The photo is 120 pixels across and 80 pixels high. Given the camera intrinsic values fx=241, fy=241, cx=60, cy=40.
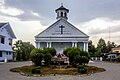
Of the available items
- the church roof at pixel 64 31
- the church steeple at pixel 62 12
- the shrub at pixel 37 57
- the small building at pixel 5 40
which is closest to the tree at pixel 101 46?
the church steeple at pixel 62 12

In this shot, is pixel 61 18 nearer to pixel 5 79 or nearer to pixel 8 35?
pixel 8 35

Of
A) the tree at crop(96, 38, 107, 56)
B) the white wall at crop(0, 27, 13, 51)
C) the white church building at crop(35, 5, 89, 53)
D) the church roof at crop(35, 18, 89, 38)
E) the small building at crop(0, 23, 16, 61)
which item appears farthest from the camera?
the tree at crop(96, 38, 107, 56)

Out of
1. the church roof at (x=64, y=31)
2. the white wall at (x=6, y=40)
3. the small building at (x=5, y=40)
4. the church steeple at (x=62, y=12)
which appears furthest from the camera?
the church steeple at (x=62, y=12)

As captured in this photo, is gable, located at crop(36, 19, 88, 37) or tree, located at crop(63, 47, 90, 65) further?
gable, located at crop(36, 19, 88, 37)

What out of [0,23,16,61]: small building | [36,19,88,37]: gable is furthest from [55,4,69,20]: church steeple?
→ [0,23,16,61]: small building

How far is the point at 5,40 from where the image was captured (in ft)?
153

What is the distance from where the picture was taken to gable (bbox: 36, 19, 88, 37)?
53156 millimetres

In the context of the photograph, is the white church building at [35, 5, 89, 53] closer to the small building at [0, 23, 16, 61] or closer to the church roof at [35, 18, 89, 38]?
the church roof at [35, 18, 89, 38]

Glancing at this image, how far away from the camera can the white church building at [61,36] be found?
52625 millimetres

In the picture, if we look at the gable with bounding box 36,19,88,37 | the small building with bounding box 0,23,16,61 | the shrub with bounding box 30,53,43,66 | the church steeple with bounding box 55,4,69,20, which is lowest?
the shrub with bounding box 30,53,43,66

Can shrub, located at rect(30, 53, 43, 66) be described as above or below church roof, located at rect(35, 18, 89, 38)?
below

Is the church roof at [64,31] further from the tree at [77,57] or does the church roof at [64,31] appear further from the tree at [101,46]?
the tree at [101,46]

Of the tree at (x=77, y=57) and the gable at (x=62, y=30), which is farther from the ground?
the gable at (x=62, y=30)

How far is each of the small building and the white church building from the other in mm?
5847
